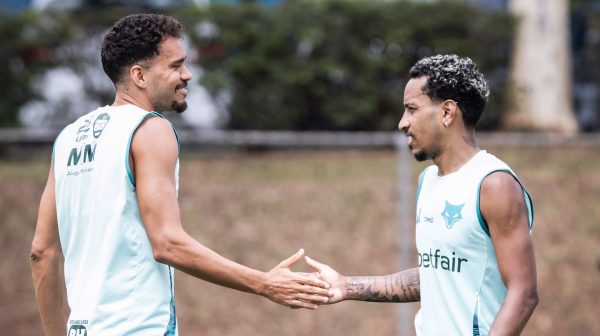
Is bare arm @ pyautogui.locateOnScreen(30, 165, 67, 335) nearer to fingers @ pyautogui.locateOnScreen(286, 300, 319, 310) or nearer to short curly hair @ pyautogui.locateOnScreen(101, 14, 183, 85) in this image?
short curly hair @ pyautogui.locateOnScreen(101, 14, 183, 85)

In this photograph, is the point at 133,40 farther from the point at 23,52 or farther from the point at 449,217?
the point at 23,52

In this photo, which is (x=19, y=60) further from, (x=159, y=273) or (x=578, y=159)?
(x=159, y=273)

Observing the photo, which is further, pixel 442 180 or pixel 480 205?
pixel 442 180

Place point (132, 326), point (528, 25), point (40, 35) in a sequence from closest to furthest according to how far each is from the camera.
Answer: point (132, 326)
point (40, 35)
point (528, 25)

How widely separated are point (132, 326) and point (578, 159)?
32.0ft

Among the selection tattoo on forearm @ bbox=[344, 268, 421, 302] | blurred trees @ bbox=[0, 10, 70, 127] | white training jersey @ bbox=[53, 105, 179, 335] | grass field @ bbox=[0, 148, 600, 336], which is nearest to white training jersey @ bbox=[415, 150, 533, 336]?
tattoo on forearm @ bbox=[344, 268, 421, 302]

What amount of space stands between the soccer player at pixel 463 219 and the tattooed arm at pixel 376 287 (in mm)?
64

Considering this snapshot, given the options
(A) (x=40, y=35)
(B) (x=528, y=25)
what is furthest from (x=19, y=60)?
(B) (x=528, y=25)

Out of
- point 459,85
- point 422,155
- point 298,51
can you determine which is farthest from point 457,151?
point 298,51

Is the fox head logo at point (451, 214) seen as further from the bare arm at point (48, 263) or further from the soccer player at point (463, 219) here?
the bare arm at point (48, 263)

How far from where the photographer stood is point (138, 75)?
4.18m

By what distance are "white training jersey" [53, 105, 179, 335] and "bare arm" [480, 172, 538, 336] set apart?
4.62 feet

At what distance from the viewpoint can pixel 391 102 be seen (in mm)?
13102

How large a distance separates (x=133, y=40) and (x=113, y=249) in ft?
3.05
